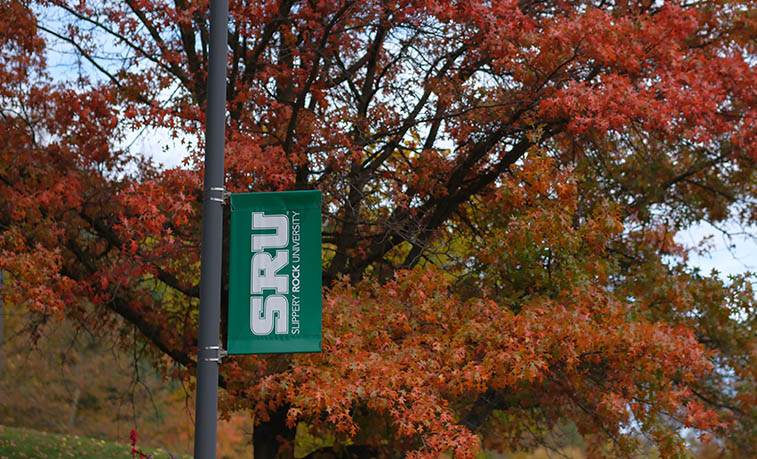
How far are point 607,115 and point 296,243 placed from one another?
634 cm

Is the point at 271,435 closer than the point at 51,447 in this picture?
Yes

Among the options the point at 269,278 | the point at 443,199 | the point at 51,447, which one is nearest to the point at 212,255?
the point at 269,278

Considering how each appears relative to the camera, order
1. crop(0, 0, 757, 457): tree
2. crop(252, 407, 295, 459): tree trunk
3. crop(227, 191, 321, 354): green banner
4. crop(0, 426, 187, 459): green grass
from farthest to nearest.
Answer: crop(0, 426, 187, 459): green grass, crop(252, 407, 295, 459): tree trunk, crop(0, 0, 757, 457): tree, crop(227, 191, 321, 354): green banner

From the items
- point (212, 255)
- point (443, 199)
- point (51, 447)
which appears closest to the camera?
point (212, 255)

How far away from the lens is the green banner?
6.17m

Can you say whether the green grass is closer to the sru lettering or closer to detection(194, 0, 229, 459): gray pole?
detection(194, 0, 229, 459): gray pole

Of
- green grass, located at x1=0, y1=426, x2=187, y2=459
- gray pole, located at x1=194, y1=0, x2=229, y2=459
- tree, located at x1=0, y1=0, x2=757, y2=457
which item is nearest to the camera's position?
gray pole, located at x1=194, y1=0, x2=229, y2=459

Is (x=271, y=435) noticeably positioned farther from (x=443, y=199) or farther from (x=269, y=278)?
(x=269, y=278)

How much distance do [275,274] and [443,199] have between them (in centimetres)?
766

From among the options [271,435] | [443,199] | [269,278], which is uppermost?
[443,199]

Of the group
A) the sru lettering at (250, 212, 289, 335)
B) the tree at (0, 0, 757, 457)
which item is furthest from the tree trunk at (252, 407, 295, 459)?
the sru lettering at (250, 212, 289, 335)

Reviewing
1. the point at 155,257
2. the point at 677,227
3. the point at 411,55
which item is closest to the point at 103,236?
the point at 155,257

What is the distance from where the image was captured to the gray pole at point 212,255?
6031 millimetres

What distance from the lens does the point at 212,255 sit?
6.23m
